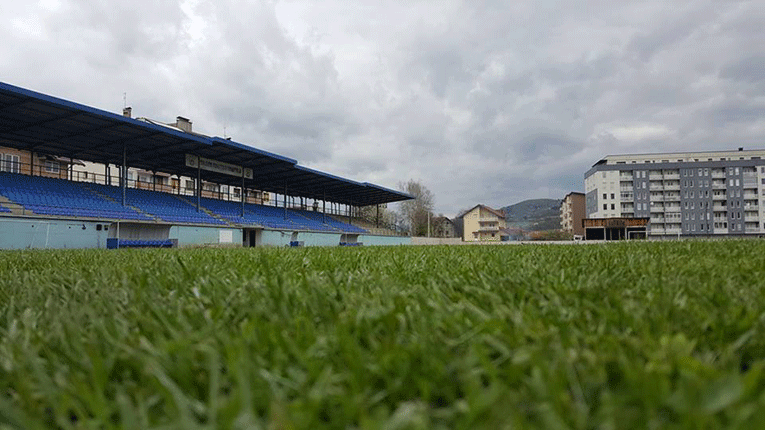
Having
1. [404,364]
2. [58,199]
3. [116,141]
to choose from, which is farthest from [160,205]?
[404,364]

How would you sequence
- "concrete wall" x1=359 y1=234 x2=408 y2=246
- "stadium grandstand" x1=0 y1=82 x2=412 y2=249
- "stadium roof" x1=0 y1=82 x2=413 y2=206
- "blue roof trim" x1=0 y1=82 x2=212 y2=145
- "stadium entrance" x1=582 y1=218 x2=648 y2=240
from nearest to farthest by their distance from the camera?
1. "blue roof trim" x1=0 y1=82 x2=212 y2=145
2. "stadium roof" x1=0 y1=82 x2=413 y2=206
3. "stadium grandstand" x1=0 y1=82 x2=412 y2=249
4. "concrete wall" x1=359 y1=234 x2=408 y2=246
5. "stadium entrance" x1=582 y1=218 x2=648 y2=240

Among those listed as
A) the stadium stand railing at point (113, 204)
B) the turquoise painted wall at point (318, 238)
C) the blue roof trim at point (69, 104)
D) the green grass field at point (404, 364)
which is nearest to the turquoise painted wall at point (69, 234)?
the stadium stand railing at point (113, 204)

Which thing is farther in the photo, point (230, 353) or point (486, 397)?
point (230, 353)

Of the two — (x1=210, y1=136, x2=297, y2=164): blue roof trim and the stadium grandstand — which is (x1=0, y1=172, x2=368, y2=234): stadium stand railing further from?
(x1=210, y1=136, x2=297, y2=164): blue roof trim

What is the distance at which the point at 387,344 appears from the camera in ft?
2.37

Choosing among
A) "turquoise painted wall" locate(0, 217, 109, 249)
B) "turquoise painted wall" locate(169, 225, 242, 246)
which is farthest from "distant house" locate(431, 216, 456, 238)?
"turquoise painted wall" locate(0, 217, 109, 249)

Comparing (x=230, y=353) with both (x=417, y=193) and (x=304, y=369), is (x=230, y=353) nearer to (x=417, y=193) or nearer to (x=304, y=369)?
(x=304, y=369)

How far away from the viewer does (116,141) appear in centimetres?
2234

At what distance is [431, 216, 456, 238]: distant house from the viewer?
69.2m

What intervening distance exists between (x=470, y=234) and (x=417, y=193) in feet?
65.5

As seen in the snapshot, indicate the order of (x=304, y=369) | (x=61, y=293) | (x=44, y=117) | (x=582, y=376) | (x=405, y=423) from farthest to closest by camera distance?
(x=44, y=117)
(x=61, y=293)
(x=304, y=369)
(x=582, y=376)
(x=405, y=423)

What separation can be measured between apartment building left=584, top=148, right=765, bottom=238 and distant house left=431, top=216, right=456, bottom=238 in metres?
25.9

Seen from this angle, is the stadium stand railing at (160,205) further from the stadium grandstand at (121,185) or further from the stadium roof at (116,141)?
the stadium roof at (116,141)

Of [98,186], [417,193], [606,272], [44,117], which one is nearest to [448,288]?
[606,272]
